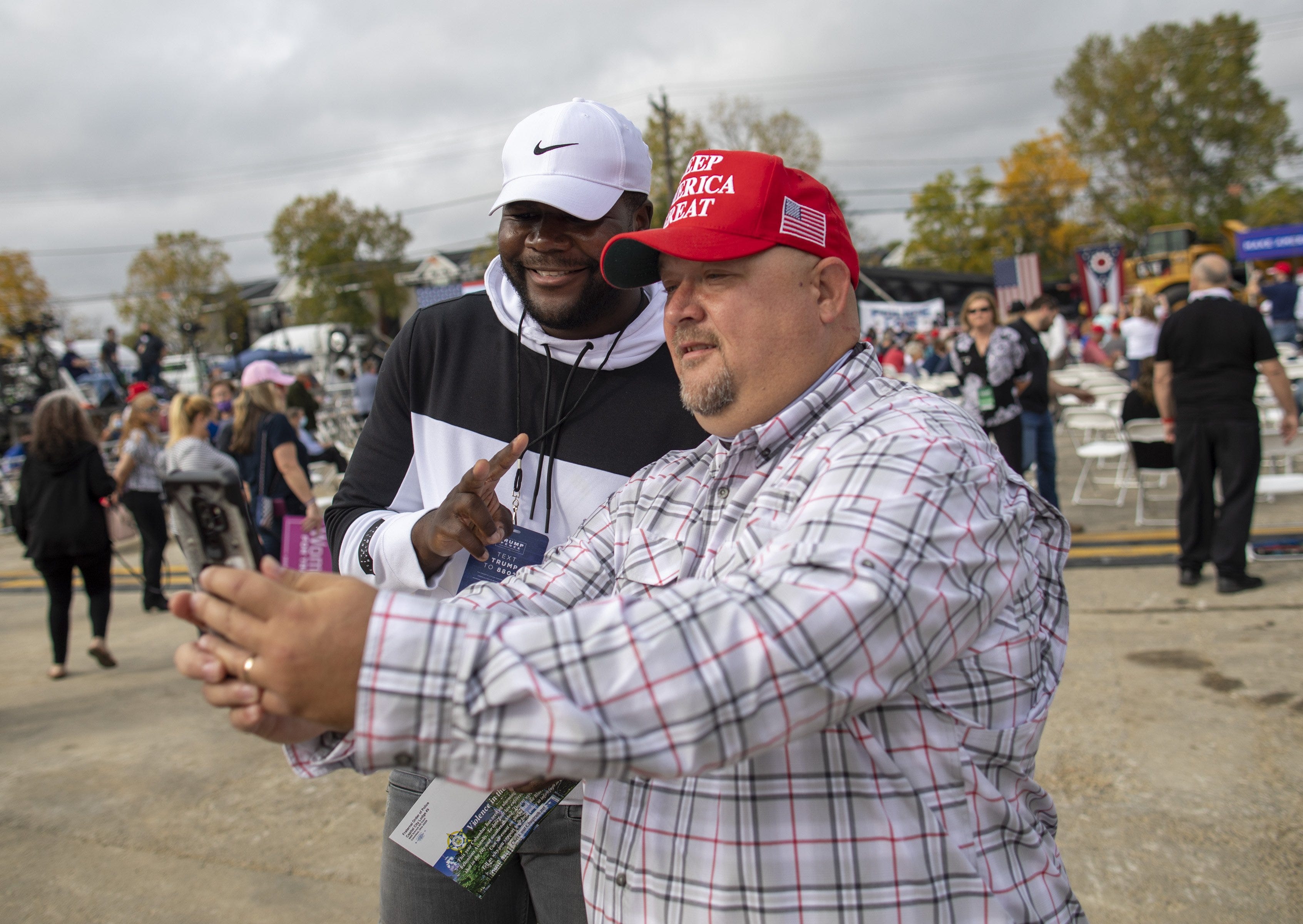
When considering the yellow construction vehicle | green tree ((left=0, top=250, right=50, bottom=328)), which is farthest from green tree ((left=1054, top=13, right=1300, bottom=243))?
green tree ((left=0, top=250, right=50, bottom=328))

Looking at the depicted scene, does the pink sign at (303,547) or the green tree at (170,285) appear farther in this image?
the green tree at (170,285)

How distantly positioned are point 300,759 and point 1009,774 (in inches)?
36.6

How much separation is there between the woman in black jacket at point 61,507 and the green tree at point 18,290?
3266cm

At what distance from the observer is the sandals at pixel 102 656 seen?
19.5 feet

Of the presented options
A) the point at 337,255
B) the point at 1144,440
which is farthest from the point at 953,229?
the point at 1144,440

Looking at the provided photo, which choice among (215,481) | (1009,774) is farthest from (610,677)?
(215,481)

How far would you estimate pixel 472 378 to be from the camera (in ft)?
6.50

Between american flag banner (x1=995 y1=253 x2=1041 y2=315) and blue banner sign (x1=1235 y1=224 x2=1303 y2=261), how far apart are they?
26.4 ft

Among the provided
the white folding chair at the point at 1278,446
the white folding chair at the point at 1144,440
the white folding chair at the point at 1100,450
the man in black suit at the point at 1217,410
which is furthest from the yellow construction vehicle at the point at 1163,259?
the man in black suit at the point at 1217,410

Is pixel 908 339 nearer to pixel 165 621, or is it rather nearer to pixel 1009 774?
pixel 165 621

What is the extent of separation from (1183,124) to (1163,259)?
2110 centimetres

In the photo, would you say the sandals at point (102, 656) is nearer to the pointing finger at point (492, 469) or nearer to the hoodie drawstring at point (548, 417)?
the hoodie drawstring at point (548, 417)

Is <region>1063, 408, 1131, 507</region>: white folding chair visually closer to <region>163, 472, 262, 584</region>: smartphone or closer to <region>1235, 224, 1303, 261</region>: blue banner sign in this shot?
<region>163, 472, 262, 584</region>: smartphone

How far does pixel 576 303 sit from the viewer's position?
1.89 metres
